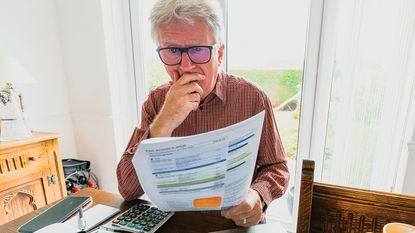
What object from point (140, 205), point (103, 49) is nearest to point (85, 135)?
point (103, 49)

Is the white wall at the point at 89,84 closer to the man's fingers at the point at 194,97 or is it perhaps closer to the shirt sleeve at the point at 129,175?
the shirt sleeve at the point at 129,175

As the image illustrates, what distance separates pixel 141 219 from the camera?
0.69 meters

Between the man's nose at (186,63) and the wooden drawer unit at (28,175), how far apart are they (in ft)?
3.96

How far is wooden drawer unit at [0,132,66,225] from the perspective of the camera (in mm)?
1346

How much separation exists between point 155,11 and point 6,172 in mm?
1315

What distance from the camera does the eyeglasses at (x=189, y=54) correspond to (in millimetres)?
775

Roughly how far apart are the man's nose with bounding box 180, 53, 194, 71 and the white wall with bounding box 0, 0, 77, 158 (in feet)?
5.39

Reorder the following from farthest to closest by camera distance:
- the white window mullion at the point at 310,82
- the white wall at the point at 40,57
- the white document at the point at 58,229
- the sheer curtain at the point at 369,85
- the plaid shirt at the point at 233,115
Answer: the white wall at the point at 40,57, the white window mullion at the point at 310,82, the sheer curtain at the point at 369,85, the plaid shirt at the point at 233,115, the white document at the point at 58,229

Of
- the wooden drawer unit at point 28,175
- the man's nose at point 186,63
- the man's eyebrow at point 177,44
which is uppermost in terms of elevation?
the man's eyebrow at point 177,44

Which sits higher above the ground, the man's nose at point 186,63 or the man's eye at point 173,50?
the man's eye at point 173,50

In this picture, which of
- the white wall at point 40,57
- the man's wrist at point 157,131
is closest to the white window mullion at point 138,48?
the white wall at point 40,57

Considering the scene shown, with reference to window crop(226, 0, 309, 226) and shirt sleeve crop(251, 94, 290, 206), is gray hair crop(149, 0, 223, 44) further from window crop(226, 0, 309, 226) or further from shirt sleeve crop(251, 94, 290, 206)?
window crop(226, 0, 309, 226)

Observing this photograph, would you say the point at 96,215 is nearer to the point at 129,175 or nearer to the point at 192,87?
the point at 129,175

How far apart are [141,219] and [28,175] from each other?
3.92 ft
